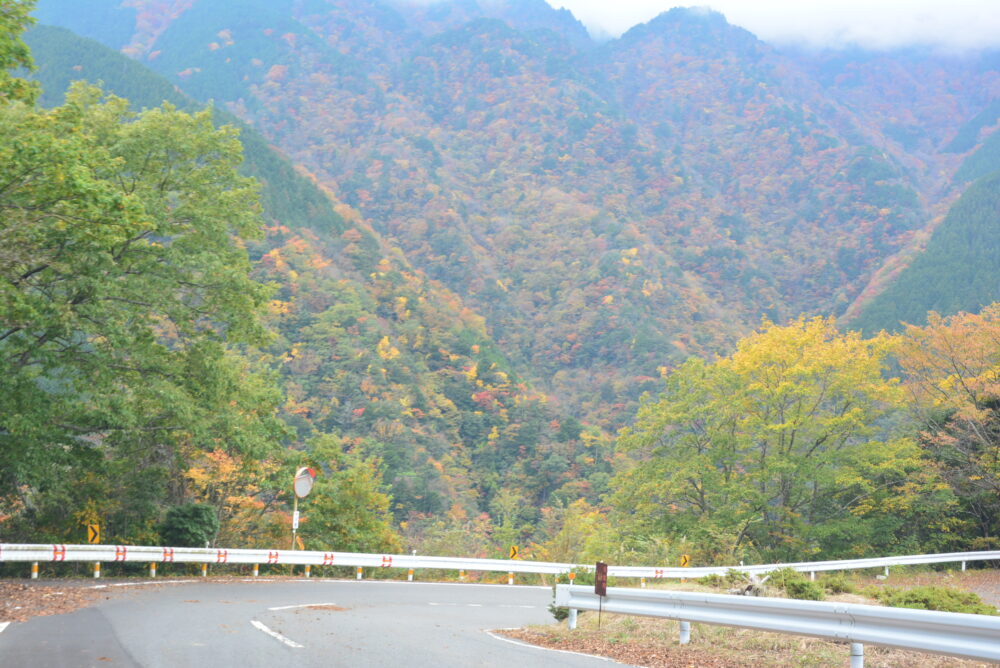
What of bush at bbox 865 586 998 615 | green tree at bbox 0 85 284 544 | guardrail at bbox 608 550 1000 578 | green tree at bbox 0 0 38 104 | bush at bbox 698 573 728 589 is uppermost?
green tree at bbox 0 0 38 104

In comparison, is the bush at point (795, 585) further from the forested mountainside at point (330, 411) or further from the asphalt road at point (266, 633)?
the forested mountainside at point (330, 411)

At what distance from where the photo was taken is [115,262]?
57.6 ft

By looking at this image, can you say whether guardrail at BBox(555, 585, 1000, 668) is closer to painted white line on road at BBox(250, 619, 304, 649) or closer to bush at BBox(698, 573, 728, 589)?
bush at BBox(698, 573, 728, 589)

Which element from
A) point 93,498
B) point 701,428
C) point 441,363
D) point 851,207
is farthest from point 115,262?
point 851,207

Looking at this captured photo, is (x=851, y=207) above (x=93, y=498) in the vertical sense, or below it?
above

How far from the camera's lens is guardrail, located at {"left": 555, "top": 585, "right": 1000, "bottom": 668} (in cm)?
635

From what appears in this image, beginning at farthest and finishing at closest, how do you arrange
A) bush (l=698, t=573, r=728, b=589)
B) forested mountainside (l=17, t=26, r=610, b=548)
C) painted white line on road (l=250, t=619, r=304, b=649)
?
forested mountainside (l=17, t=26, r=610, b=548)
bush (l=698, t=573, r=728, b=589)
painted white line on road (l=250, t=619, r=304, b=649)

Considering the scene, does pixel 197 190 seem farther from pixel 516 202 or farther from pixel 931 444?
pixel 516 202

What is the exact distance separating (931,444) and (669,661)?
26.5 m

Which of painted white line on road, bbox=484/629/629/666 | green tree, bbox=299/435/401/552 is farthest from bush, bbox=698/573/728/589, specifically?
green tree, bbox=299/435/401/552

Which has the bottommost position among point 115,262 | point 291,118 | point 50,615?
point 50,615

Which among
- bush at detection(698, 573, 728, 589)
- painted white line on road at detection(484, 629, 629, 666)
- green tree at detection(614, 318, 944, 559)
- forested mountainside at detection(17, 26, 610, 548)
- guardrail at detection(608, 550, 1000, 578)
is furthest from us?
forested mountainside at detection(17, 26, 610, 548)

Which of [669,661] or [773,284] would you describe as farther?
[773,284]

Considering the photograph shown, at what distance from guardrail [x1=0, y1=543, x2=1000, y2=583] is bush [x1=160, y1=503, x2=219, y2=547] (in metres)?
1.46
